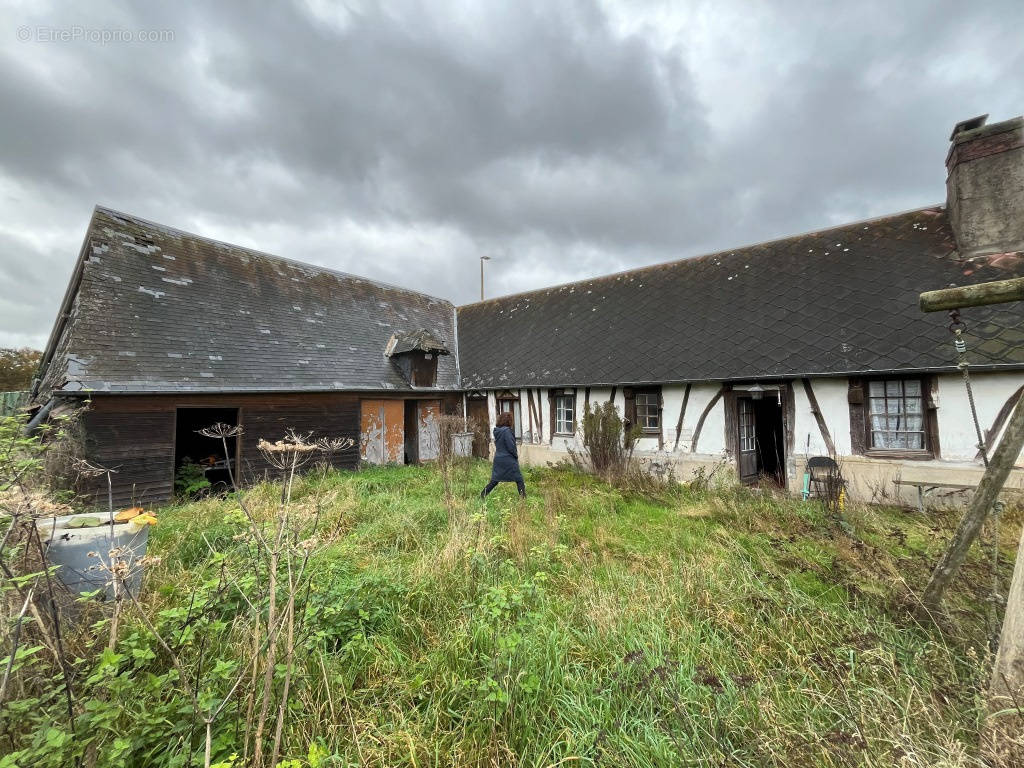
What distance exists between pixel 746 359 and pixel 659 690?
753 centimetres

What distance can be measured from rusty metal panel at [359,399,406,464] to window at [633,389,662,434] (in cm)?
623

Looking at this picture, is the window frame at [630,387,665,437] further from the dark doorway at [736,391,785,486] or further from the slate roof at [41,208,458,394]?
the slate roof at [41,208,458,394]

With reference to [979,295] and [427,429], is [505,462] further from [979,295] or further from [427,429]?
[427,429]

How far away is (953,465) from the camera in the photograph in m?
6.46

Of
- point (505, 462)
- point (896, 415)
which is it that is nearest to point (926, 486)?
point (896, 415)

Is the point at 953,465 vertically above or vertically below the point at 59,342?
below

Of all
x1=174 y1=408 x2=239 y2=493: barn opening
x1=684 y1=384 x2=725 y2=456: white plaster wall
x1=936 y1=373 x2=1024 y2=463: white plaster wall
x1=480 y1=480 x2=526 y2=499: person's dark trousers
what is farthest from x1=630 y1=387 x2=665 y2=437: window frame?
x1=174 y1=408 x2=239 y2=493: barn opening

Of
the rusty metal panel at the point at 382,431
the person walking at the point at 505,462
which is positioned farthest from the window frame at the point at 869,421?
the rusty metal panel at the point at 382,431

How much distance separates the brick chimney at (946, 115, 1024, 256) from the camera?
7.29 metres

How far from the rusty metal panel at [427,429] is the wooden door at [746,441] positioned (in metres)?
7.46

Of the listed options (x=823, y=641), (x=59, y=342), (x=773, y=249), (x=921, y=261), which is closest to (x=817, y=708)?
(x=823, y=641)

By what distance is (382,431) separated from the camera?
1126cm

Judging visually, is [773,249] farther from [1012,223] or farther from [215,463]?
[215,463]

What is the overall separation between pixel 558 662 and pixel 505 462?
13.6 feet
